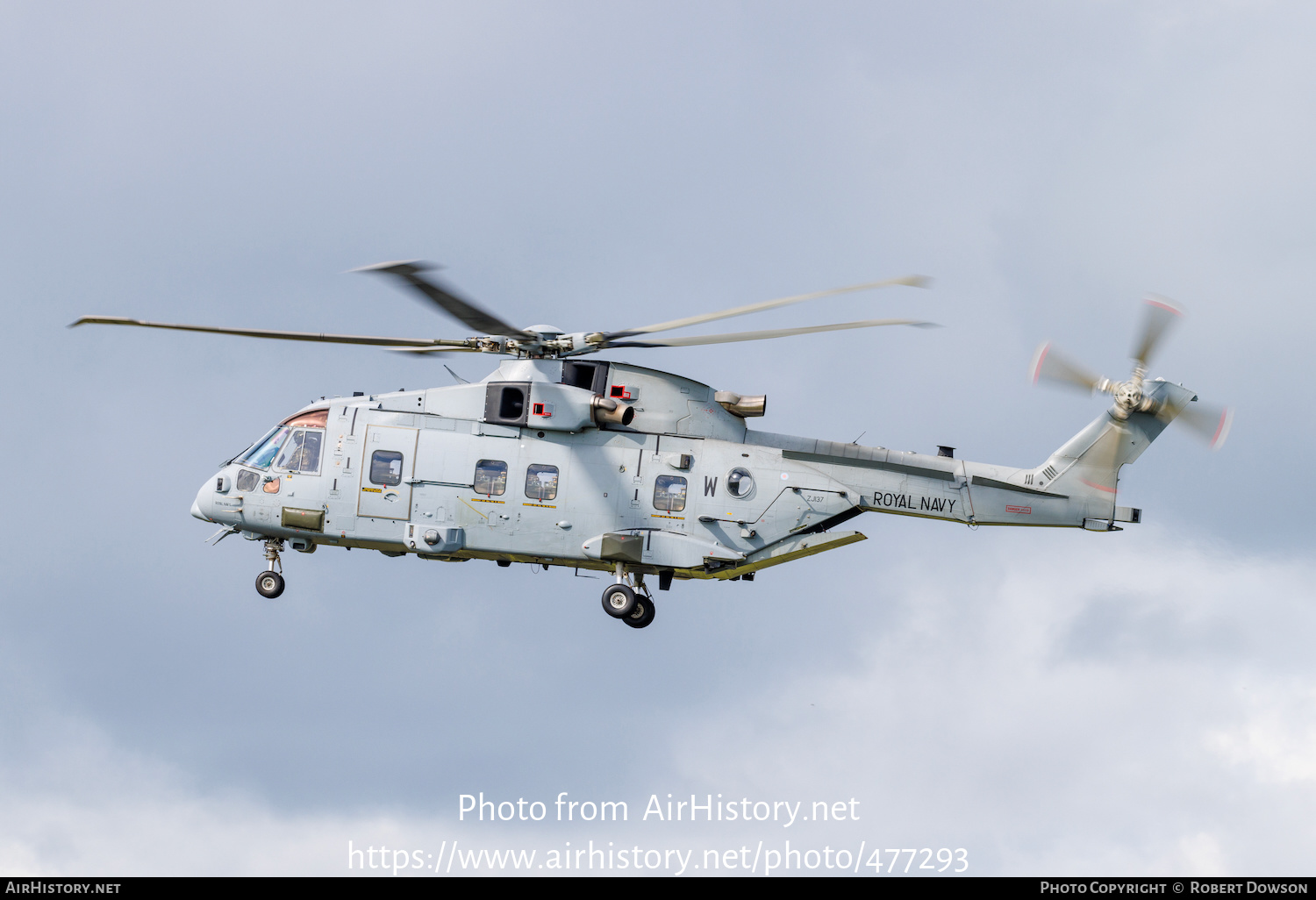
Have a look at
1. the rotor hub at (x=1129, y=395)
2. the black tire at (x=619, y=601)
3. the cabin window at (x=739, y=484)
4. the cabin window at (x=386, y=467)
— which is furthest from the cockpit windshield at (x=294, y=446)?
the rotor hub at (x=1129, y=395)

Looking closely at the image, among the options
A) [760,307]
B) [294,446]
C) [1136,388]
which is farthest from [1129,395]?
[294,446]

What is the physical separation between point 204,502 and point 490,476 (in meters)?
Answer: 6.36

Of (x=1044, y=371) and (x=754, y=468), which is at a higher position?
(x=1044, y=371)

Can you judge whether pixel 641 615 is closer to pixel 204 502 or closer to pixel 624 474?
pixel 624 474

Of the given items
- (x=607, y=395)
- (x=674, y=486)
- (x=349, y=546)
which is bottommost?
(x=349, y=546)

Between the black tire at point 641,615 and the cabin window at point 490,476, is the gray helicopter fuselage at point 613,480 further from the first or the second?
the black tire at point 641,615

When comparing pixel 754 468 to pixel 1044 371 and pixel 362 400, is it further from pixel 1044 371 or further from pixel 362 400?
pixel 362 400

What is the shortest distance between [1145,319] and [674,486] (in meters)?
9.90

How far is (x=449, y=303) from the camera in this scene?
865 inches

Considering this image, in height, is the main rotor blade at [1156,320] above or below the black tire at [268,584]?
above

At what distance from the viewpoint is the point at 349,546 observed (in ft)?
86.5

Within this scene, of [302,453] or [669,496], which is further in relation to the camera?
[302,453]

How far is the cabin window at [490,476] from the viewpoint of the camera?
25.2 m

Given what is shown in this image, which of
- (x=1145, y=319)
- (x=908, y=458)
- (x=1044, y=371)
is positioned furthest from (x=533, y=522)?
(x=1145, y=319)
